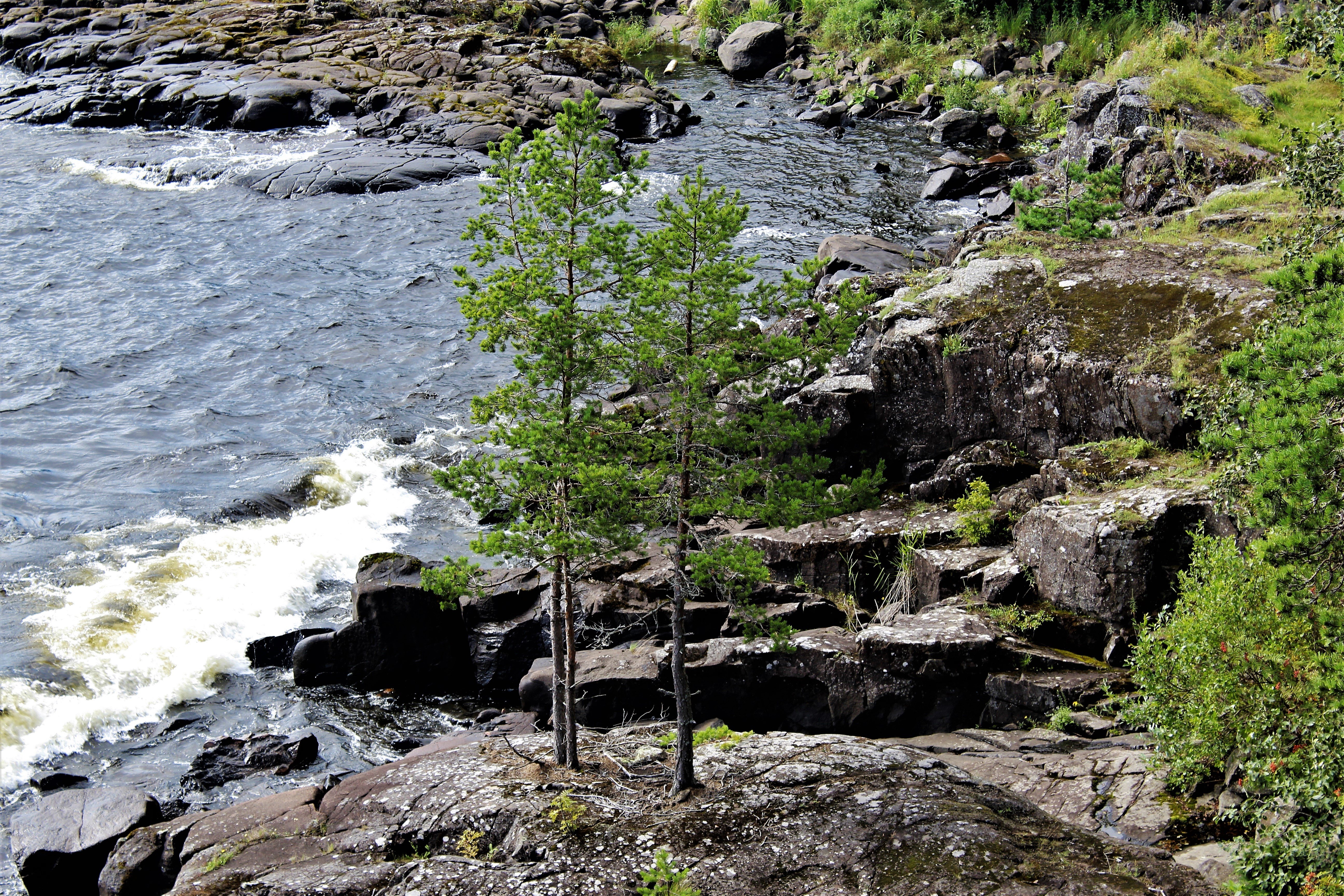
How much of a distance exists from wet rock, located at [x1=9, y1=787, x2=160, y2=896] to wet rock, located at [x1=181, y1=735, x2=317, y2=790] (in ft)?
4.29

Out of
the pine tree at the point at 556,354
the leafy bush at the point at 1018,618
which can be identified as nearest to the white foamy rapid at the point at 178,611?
the pine tree at the point at 556,354

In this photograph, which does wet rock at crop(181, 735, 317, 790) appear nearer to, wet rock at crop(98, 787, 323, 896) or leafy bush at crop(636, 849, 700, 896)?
wet rock at crop(98, 787, 323, 896)

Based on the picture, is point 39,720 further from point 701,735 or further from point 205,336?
point 205,336

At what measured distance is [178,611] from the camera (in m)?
20.0

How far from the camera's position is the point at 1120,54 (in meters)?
44.4

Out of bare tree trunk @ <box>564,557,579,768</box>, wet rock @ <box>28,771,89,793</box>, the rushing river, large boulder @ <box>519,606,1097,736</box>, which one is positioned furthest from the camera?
the rushing river

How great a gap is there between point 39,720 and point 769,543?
12.7 meters

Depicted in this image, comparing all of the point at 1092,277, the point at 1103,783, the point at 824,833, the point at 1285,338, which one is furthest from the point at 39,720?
the point at 1092,277

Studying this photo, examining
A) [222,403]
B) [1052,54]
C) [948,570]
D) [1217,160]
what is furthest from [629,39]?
[948,570]

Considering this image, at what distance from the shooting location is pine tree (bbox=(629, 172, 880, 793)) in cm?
1163

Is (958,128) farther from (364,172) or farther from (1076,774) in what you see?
Answer: (1076,774)

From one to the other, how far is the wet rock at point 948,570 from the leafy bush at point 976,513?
282mm

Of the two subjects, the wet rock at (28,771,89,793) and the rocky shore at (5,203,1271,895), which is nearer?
the rocky shore at (5,203,1271,895)

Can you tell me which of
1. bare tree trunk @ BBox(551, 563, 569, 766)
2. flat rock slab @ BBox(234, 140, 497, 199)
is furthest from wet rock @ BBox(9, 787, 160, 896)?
flat rock slab @ BBox(234, 140, 497, 199)
